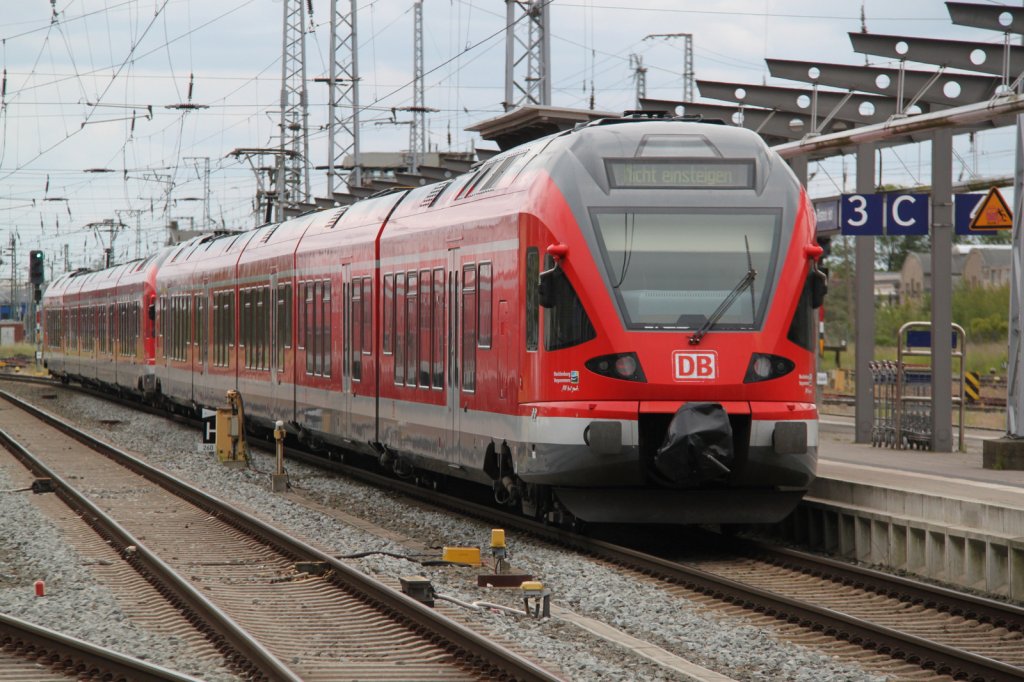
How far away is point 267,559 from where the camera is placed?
43.3 ft

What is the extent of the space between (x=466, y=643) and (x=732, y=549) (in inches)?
206

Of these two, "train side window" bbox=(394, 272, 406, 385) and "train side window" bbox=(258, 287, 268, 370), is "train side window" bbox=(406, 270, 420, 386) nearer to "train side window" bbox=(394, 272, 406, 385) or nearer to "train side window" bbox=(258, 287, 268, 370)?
"train side window" bbox=(394, 272, 406, 385)

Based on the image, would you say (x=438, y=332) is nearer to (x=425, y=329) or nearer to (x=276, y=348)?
(x=425, y=329)

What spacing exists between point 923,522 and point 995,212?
712 cm

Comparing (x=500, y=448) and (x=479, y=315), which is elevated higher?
(x=479, y=315)

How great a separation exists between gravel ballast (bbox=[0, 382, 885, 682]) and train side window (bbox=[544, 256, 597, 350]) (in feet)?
5.86

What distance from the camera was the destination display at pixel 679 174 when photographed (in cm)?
1291

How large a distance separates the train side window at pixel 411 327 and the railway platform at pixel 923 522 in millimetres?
4519

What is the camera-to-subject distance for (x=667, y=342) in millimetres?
12422

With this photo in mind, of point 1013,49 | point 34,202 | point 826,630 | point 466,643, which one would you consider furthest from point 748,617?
point 34,202

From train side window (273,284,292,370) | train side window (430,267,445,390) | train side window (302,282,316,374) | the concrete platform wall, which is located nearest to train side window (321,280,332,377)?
train side window (302,282,316,374)

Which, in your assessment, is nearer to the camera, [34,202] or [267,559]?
[267,559]

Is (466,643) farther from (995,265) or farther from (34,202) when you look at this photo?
(995,265)

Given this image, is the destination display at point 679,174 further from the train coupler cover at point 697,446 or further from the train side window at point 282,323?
the train side window at point 282,323
